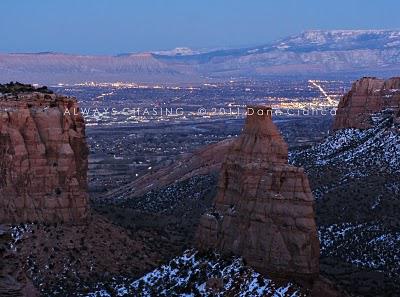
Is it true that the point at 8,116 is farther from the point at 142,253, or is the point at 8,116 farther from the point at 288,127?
the point at 288,127

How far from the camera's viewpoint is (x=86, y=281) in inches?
1671

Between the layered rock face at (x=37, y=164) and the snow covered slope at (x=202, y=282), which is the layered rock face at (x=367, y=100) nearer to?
the layered rock face at (x=37, y=164)

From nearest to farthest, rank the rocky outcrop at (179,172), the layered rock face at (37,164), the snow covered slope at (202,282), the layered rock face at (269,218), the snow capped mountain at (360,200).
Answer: the snow covered slope at (202,282), the layered rock face at (269,218), the layered rock face at (37,164), the snow capped mountain at (360,200), the rocky outcrop at (179,172)

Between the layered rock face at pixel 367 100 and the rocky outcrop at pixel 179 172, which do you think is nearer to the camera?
the layered rock face at pixel 367 100

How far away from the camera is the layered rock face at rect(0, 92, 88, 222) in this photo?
44.6 metres

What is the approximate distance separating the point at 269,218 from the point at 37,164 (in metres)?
12.3

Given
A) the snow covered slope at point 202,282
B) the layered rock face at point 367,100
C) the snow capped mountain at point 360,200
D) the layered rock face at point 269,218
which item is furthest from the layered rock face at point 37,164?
the layered rock face at point 367,100

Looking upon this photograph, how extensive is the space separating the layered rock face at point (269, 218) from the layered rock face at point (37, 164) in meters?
7.68

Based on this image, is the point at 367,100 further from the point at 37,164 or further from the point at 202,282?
the point at 202,282

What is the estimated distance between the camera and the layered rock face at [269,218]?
37.3 metres

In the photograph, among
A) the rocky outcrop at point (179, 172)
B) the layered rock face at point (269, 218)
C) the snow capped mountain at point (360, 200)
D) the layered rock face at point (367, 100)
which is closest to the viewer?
the layered rock face at point (269, 218)

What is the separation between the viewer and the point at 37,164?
44.8 meters

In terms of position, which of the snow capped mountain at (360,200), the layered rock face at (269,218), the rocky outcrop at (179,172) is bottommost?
the rocky outcrop at (179,172)

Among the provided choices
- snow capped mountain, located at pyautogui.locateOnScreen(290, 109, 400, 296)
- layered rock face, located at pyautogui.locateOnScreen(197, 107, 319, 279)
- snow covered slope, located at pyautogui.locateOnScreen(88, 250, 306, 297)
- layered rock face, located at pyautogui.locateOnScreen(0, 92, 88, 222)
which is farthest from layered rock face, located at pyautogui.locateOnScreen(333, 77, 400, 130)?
snow covered slope, located at pyautogui.locateOnScreen(88, 250, 306, 297)
